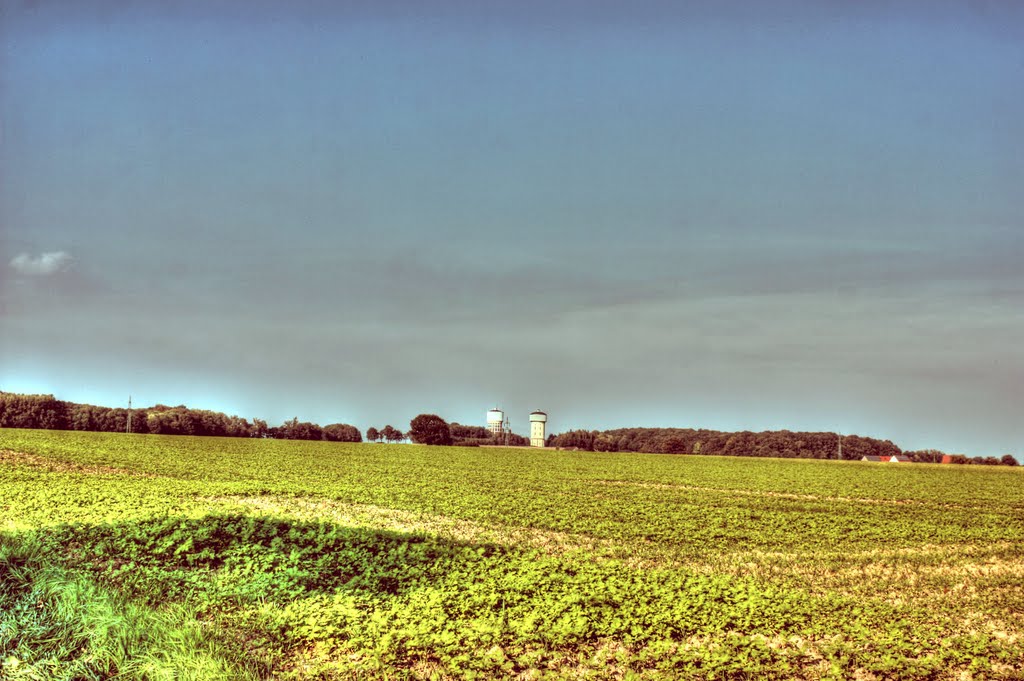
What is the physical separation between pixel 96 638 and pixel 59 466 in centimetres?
3002

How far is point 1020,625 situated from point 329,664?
400 inches

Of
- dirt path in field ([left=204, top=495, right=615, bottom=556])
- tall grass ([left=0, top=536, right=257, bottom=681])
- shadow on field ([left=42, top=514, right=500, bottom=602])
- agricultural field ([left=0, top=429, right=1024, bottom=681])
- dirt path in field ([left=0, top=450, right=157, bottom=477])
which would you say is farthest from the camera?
dirt path in field ([left=0, top=450, right=157, bottom=477])

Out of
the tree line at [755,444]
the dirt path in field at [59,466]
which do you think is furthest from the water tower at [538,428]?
the dirt path in field at [59,466]

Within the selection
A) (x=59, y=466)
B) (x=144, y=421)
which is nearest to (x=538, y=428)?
(x=144, y=421)

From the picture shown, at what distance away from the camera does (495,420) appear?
4178 inches

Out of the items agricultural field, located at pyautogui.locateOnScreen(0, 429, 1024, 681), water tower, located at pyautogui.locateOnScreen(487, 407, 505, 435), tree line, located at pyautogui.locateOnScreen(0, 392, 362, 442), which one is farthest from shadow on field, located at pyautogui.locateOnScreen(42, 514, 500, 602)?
water tower, located at pyautogui.locateOnScreen(487, 407, 505, 435)

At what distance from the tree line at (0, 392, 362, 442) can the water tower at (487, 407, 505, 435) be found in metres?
22.8

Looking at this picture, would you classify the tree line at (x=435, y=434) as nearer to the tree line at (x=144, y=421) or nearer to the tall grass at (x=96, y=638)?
the tree line at (x=144, y=421)

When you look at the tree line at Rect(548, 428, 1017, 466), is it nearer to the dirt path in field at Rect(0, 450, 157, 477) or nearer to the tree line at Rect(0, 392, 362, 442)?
the tree line at Rect(0, 392, 362, 442)

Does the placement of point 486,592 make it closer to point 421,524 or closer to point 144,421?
point 421,524

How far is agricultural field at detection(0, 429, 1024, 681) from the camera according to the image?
831 centimetres

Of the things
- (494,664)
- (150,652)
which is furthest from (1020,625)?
(150,652)

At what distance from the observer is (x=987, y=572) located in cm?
1576

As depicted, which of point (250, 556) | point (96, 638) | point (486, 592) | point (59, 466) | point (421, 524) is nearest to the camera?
point (96, 638)
